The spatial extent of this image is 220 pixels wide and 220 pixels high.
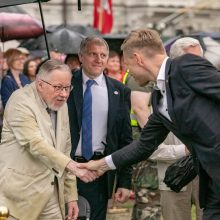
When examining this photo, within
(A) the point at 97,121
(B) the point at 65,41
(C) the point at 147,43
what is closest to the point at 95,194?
(A) the point at 97,121

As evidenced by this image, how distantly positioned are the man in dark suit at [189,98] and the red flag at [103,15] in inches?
596

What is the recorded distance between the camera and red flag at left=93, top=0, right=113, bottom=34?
22255mm

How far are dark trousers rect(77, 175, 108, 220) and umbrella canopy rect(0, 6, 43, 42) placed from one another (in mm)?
6995

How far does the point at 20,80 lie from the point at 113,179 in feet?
17.8

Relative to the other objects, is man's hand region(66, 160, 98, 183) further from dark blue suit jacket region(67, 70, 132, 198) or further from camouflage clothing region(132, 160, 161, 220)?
camouflage clothing region(132, 160, 161, 220)

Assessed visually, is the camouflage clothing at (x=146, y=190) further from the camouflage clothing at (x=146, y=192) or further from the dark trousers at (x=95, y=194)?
the dark trousers at (x=95, y=194)

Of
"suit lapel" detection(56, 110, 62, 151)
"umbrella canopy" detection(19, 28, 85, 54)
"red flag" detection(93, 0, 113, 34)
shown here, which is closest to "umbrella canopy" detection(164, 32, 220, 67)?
"umbrella canopy" detection(19, 28, 85, 54)

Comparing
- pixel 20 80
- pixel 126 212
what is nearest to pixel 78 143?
pixel 126 212

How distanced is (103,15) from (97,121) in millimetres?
16053

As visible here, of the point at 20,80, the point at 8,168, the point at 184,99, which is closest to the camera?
the point at 184,99

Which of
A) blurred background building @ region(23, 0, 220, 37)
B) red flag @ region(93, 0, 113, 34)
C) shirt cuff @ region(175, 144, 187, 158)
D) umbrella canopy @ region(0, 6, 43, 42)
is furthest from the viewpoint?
blurred background building @ region(23, 0, 220, 37)

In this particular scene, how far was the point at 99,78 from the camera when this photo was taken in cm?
830

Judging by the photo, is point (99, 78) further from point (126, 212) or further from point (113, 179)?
point (126, 212)

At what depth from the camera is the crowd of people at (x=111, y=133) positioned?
5.69 metres
